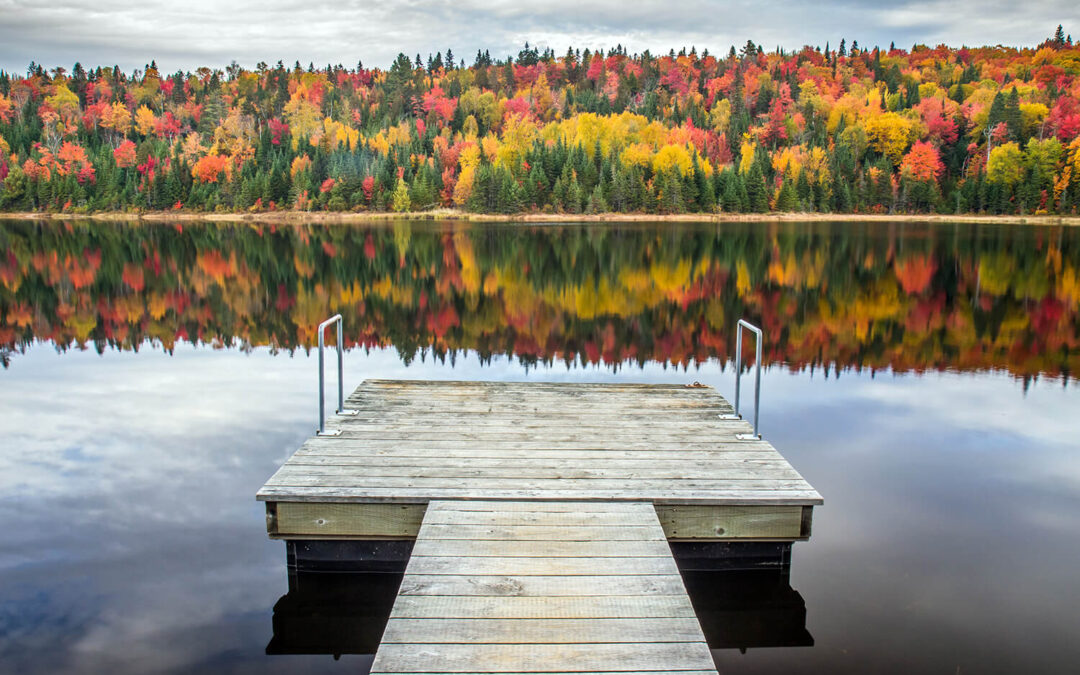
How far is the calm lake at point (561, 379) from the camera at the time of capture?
19.7 ft

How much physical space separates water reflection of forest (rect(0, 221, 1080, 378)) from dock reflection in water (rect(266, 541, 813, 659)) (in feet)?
31.6

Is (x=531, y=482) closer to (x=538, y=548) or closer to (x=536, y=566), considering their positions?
(x=538, y=548)

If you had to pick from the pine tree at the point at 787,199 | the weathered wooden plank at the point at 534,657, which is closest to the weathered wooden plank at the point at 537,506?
the weathered wooden plank at the point at 534,657

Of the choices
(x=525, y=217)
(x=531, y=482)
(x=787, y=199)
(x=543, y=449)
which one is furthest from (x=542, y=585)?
(x=787, y=199)

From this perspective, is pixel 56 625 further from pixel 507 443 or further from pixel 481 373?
pixel 481 373

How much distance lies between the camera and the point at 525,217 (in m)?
94.4

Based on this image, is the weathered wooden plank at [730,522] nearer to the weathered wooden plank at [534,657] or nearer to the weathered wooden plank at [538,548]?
the weathered wooden plank at [538,548]

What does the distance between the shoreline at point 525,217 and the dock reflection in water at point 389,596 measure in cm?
8321

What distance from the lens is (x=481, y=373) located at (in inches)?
612

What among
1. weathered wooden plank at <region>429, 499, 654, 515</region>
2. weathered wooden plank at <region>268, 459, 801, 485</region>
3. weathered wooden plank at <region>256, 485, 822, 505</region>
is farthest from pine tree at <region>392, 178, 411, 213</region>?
weathered wooden plank at <region>429, 499, 654, 515</region>

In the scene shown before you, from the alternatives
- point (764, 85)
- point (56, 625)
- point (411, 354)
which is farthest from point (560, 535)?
point (764, 85)

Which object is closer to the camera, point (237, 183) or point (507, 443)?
point (507, 443)

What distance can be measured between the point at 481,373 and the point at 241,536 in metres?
8.14

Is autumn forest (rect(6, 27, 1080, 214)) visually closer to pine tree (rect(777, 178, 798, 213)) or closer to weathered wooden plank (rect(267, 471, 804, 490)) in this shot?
pine tree (rect(777, 178, 798, 213))
